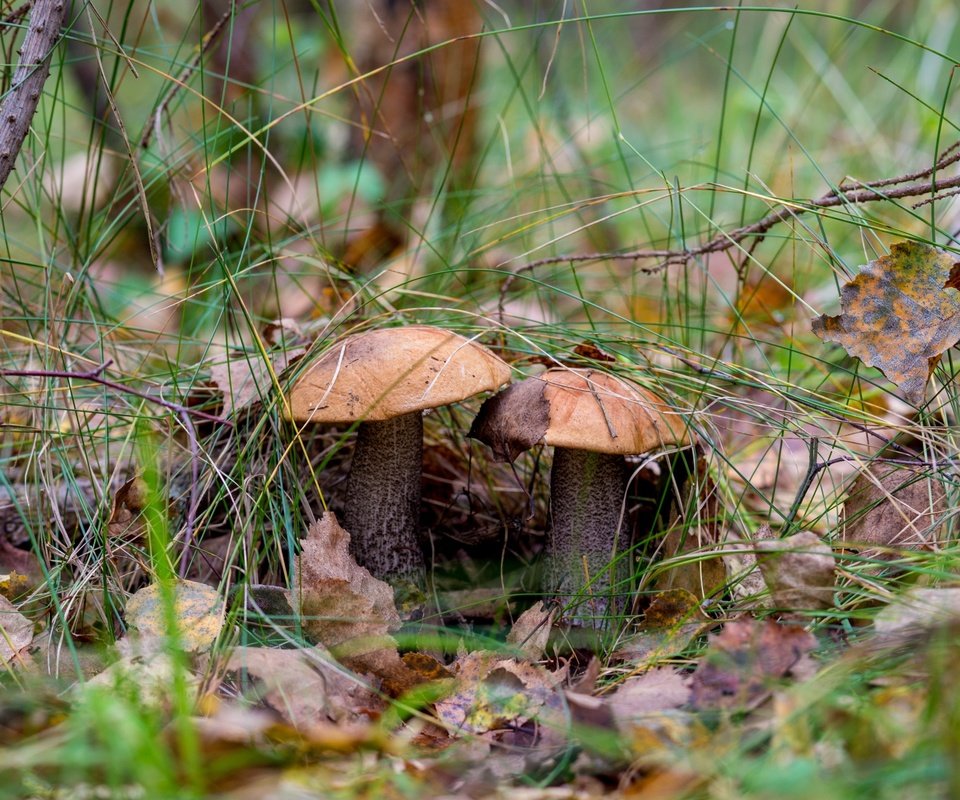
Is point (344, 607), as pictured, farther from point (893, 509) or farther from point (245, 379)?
point (893, 509)

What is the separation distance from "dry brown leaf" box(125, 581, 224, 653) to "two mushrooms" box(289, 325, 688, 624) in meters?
0.36

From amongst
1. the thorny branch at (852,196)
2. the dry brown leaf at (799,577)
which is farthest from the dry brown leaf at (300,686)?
the thorny branch at (852,196)

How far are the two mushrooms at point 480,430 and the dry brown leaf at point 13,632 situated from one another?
58 centimetres

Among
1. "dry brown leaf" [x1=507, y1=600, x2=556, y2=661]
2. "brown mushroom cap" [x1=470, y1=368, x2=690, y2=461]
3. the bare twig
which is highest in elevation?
the bare twig

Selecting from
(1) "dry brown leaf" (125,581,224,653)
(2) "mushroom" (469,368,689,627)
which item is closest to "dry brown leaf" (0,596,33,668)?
(1) "dry brown leaf" (125,581,224,653)

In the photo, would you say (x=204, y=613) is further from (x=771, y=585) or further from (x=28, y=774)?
(x=771, y=585)

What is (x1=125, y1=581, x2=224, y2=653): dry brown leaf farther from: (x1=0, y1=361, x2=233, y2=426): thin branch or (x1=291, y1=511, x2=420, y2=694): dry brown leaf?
(x1=0, y1=361, x2=233, y2=426): thin branch

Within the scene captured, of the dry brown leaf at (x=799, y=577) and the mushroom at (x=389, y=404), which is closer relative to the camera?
the dry brown leaf at (x=799, y=577)

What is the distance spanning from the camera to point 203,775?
34.4 inches

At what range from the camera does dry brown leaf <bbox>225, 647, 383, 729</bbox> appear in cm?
121

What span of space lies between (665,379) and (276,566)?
93 centimetres

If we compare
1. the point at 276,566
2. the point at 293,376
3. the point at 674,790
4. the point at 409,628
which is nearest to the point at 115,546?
the point at 276,566

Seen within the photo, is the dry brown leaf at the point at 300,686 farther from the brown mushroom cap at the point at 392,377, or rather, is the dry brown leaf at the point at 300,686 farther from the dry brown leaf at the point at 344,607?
the brown mushroom cap at the point at 392,377

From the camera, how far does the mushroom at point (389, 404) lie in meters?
1.51
